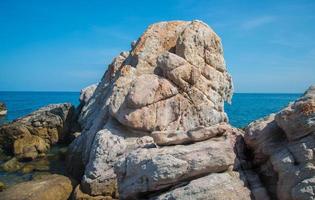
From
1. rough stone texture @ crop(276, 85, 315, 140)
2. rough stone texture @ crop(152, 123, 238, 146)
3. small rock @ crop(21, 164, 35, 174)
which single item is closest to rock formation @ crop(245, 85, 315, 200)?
rough stone texture @ crop(276, 85, 315, 140)

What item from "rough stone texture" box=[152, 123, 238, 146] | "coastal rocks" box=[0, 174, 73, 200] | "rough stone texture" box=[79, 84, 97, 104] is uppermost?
"rough stone texture" box=[79, 84, 97, 104]

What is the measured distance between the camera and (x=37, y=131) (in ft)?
117

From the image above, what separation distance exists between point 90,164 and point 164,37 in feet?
38.2

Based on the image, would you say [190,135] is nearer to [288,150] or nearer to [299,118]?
[288,150]

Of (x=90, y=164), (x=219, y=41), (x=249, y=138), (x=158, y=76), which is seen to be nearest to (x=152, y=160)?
(x=249, y=138)

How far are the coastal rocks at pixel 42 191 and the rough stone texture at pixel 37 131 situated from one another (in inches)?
436

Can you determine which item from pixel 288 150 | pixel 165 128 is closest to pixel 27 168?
pixel 165 128

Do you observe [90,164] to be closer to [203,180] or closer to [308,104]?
[203,180]

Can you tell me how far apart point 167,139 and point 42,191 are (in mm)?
8639

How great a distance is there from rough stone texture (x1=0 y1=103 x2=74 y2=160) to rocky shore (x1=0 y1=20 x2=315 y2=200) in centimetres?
9

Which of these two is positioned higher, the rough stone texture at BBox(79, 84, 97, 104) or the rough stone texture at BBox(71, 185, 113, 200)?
the rough stone texture at BBox(79, 84, 97, 104)

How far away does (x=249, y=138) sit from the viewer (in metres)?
14.2

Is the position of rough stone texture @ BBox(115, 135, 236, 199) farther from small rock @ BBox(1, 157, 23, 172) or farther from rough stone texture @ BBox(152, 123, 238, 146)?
small rock @ BBox(1, 157, 23, 172)

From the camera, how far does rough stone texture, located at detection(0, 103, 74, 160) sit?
32.8 meters
